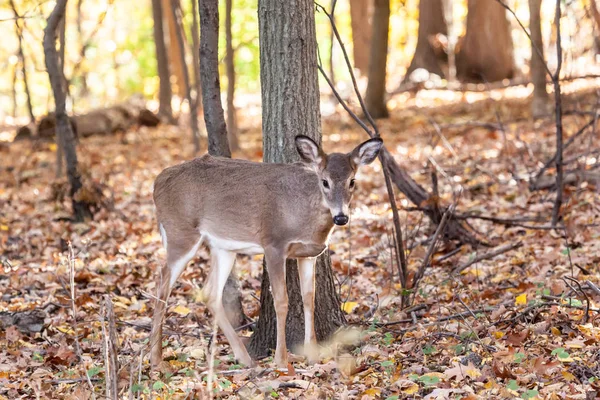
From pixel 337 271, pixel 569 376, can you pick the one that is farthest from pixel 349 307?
pixel 569 376

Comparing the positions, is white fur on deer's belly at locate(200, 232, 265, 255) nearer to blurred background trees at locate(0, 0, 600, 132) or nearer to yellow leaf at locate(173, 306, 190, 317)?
yellow leaf at locate(173, 306, 190, 317)

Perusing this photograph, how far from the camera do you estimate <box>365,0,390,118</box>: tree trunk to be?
17.9 meters

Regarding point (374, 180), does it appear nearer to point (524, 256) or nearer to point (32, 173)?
point (524, 256)

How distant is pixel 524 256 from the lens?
8.30 m

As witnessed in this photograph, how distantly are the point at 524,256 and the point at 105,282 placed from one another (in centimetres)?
412

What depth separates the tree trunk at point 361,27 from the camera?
24.6 m

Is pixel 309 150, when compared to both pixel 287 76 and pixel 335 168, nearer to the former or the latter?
pixel 335 168

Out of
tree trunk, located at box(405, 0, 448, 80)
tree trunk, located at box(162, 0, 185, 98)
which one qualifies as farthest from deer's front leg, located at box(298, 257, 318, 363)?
tree trunk, located at box(162, 0, 185, 98)

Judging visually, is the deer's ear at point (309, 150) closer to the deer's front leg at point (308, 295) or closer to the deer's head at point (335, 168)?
the deer's head at point (335, 168)

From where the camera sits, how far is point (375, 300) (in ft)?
24.5

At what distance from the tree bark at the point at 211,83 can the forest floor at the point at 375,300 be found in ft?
4.76

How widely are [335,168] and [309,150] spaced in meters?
0.22

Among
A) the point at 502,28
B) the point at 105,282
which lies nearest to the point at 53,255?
the point at 105,282

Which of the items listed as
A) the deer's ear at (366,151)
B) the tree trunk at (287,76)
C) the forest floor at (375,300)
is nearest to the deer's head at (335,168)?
the deer's ear at (366,151)
